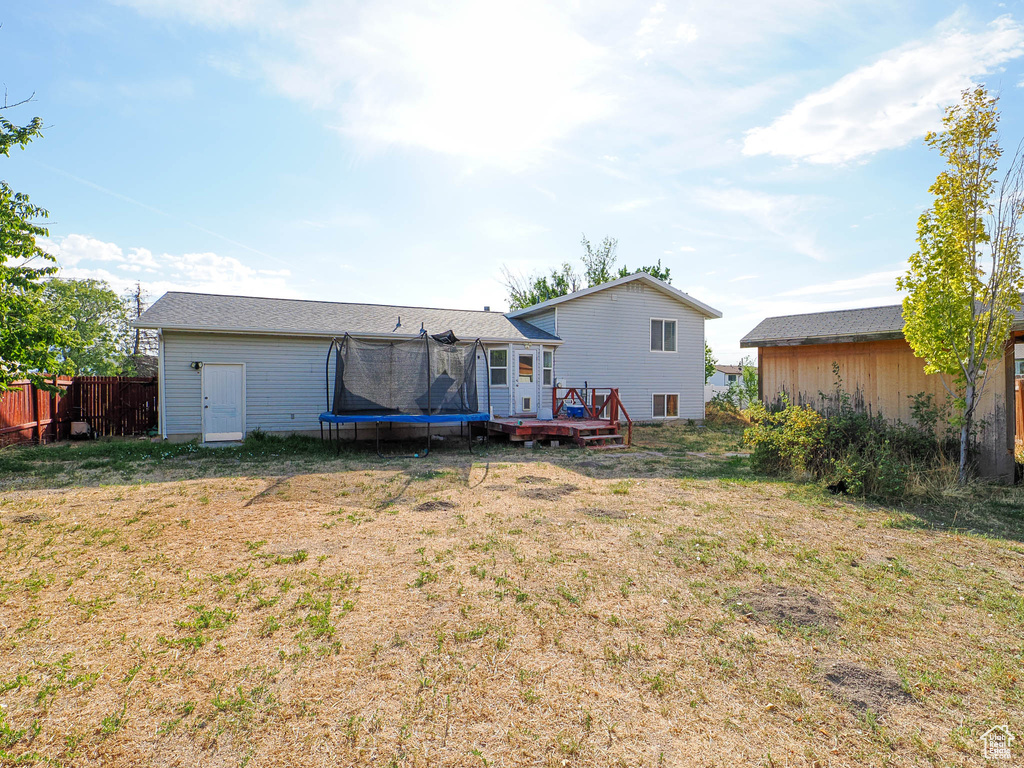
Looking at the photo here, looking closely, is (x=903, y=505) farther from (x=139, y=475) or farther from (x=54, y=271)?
(x=54, y=271)

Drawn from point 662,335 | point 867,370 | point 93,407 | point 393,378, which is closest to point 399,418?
point 393,378

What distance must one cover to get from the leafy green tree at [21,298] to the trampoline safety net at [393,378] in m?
4.95

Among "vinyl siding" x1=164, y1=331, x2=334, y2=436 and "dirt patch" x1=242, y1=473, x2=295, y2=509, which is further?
"vinyl siding" x1=164, y1=331, x2=334, y2=436

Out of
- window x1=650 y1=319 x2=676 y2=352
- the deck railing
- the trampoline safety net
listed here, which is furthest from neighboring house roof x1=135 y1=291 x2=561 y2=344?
window x1=650 y1=319 x2=676 y2=352

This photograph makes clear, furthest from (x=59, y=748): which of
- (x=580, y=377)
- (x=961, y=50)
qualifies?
(x=580, y=377)

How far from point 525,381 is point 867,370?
9.16m

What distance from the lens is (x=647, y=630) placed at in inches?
135

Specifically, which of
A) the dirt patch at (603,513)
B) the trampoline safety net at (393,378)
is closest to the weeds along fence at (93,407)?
the trampoline safety net at (393,378)

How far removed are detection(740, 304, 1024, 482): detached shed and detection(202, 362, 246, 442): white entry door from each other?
39.3 feet

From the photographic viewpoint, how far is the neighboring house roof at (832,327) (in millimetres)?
8438

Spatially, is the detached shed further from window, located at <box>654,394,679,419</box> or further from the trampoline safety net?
window, located at <box>654,394,679,419</box>

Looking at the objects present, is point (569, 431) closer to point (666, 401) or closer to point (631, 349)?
point (631, 349)

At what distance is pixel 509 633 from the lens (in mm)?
3387

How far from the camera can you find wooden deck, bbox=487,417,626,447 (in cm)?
1278
